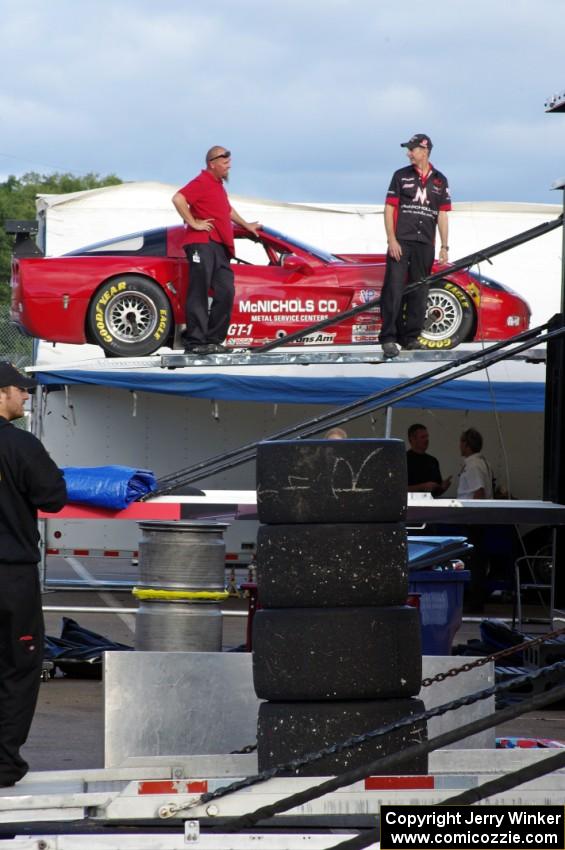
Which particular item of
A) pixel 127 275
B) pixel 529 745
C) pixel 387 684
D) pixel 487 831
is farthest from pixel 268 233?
pixel 487 831

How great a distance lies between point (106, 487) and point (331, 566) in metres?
3.43

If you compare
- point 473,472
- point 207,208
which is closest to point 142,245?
point 207,208

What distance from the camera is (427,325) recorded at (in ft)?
40.8

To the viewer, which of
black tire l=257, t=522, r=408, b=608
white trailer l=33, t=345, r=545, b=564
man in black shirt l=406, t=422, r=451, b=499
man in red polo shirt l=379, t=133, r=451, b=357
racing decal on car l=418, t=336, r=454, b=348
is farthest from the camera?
man in black shirt l=406, t=422, r=451, b=499

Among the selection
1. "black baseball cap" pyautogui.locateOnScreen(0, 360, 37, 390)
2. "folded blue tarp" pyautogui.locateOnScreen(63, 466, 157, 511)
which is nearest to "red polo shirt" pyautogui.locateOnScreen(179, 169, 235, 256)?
"folded blue tarp" pyautogui.locateOnScreen(63, 466, 157, 511)

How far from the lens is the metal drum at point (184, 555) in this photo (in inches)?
322

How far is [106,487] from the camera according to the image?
888 centimetres

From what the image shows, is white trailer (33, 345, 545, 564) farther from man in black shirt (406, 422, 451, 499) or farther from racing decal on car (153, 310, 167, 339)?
racing decal on car (153, 310, 167, 339)

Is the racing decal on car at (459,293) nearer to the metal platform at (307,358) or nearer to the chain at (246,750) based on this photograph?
the metal platform at (307,358)

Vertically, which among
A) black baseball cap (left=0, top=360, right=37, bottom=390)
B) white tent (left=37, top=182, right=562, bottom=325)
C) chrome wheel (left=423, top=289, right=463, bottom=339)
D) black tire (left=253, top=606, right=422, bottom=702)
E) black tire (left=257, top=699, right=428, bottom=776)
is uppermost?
white tent (left=37, top=182, right=562, bottom=325)

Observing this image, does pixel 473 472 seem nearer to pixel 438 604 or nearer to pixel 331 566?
pixel 438 604

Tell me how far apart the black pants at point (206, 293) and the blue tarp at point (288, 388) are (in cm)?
295

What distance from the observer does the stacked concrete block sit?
5.60 m

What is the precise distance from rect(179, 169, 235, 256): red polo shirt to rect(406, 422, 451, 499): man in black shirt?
14.1 feet
